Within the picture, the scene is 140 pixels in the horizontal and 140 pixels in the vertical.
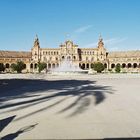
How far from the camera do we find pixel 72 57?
143 metres

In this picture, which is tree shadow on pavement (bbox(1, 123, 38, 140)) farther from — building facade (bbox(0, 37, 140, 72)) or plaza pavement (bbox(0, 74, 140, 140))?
building facade (bbox(0, 37, 140, 72))

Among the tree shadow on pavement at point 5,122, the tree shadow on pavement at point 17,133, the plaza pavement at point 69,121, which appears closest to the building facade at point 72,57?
the plaza pavement at point 69,121

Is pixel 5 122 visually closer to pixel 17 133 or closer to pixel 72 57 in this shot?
pixel 17 133

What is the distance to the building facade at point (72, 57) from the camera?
143m

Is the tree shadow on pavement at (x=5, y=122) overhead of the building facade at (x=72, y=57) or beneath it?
beneath

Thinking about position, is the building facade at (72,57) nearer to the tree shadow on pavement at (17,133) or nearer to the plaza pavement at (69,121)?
the plaza pavement at (69,121)

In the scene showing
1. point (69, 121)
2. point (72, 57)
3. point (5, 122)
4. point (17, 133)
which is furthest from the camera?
point (72, 57)

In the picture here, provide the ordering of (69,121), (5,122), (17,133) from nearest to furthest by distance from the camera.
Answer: (17,133)
(5,122)
(69,121)

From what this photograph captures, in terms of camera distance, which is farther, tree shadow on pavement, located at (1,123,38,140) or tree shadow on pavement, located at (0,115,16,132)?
tree shadow on pavement, located at (0,115,16,132)

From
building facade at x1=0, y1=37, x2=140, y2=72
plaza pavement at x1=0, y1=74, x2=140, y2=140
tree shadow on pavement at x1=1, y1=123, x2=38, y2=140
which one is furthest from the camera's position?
building facade at x1=0, y1=37, x2=140, y2=72

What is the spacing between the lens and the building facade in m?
143

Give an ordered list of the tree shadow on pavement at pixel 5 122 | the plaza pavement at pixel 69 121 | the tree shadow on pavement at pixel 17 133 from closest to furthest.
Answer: the tree shadow on pavement at pixel 17 133 → the plaza pavement at pixel 69 121 → the tree shadow on pavement at pixel 5 122

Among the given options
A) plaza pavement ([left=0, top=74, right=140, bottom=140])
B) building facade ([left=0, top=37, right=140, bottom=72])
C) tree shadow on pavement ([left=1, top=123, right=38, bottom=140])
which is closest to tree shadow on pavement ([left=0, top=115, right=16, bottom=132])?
plaza pavement ([left=0, top=74, right=140, bottom=140])

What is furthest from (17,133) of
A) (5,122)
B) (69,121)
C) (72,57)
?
(72,57)
